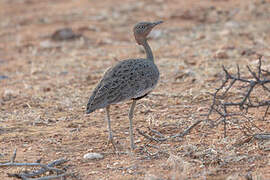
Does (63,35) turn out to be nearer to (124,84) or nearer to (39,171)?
(124,84)

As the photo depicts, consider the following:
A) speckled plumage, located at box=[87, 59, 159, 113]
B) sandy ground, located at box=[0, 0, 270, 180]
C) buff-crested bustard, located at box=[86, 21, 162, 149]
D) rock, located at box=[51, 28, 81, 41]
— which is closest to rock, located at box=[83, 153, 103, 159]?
sandy ground, located at box=[0, 0, 270, 180]

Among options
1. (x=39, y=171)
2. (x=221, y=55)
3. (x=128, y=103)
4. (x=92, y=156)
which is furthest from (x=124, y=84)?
(x=221, y=55)

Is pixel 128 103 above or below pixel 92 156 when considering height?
above

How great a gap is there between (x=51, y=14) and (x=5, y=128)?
28.4 ft

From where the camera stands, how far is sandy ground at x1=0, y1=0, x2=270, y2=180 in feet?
13.4

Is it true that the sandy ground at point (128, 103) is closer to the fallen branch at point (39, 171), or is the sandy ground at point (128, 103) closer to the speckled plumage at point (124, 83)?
the fallen branch at point (39, 171)

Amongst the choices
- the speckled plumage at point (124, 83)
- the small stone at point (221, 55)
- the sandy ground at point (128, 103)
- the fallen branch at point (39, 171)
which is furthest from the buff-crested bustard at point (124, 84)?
the small stone at point (221, 55)

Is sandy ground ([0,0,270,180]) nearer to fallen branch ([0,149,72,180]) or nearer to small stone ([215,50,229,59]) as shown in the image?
small stone ([215,50,229,59])

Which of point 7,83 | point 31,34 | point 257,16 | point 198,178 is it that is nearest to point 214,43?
point 257,16

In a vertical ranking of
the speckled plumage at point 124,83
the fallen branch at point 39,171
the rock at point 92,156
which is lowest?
the rock at point 92,156

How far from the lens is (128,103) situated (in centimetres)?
608

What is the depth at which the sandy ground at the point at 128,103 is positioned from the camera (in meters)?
4.09

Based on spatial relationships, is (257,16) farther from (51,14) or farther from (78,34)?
(51,14)

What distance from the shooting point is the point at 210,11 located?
476 inches
